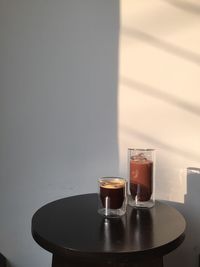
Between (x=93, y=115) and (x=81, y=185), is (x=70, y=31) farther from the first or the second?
(x=81, y=185)

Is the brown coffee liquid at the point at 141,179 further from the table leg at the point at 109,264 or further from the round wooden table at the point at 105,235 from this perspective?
the table leg at the point at 109,264

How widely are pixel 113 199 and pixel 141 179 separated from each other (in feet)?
0.44

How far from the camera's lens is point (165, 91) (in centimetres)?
124

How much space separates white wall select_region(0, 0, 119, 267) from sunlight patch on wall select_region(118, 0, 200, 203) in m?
0.06

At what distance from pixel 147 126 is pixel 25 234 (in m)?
0.76

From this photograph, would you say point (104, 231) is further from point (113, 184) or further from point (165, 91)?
point (165, 91)

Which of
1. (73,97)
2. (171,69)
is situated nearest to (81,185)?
(73,97)

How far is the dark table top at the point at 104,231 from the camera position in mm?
801

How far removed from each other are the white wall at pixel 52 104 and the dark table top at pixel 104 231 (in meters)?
0.30

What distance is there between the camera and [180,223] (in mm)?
970

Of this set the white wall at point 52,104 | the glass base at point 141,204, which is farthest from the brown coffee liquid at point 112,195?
the white wall at point 52,104

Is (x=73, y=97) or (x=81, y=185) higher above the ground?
(x=73, y=97)

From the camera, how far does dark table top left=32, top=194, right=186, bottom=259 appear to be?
2.63 feet

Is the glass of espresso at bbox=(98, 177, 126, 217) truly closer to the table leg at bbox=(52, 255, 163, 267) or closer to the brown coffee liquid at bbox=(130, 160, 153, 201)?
the brown coffee liquid at bbox=(130, 160, 153, 201)
